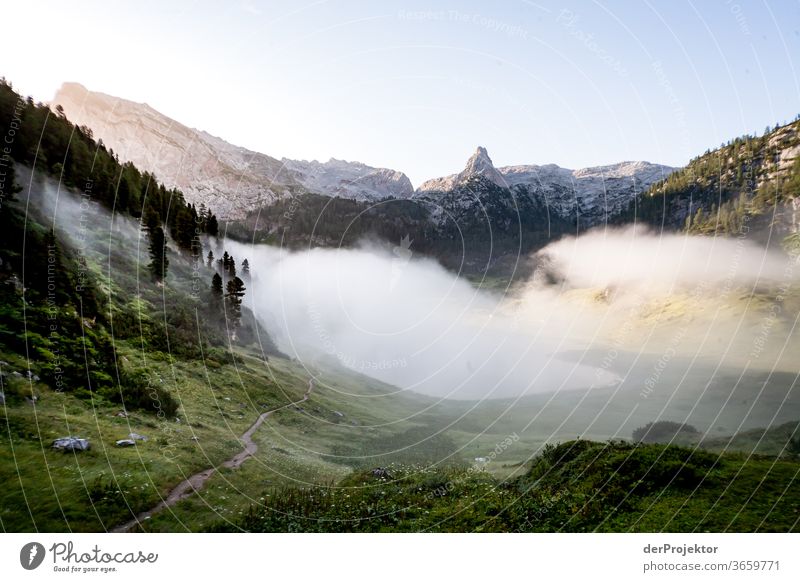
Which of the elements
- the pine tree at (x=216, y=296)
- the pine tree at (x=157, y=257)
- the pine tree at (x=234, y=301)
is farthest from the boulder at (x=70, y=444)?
the pine tree at (x=234, y=301)

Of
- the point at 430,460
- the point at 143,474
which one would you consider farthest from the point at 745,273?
the point at 143,474

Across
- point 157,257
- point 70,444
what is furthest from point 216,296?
point 70,444

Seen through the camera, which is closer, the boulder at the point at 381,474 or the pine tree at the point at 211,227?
the boulder at the point at 381,474

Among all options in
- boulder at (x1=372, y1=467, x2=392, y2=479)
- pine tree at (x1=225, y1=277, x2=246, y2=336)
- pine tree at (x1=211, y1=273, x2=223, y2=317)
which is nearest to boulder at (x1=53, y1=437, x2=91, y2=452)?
boulder at (x1=372, y1=467, x2=392, y2=479)

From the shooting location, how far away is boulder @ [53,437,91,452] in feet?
83.0

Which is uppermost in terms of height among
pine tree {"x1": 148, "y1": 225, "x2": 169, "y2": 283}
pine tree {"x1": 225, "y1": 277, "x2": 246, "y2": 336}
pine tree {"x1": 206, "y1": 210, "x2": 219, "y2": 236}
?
pine tree {"x1": 206, "y1": 210, "x2": 219, "y2": 236}

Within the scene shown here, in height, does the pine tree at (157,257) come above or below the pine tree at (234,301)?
above

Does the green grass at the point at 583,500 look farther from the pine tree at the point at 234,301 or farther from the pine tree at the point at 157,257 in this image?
the pine tree at the point at 234,301

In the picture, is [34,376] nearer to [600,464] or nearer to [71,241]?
[71,241]

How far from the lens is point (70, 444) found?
25.7 m

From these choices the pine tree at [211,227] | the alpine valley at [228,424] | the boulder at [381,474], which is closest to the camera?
the alpine valley at [228,424]

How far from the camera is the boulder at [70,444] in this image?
2530 cm

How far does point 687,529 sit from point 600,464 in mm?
5915

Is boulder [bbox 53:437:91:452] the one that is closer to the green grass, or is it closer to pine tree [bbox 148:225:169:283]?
the green grass
